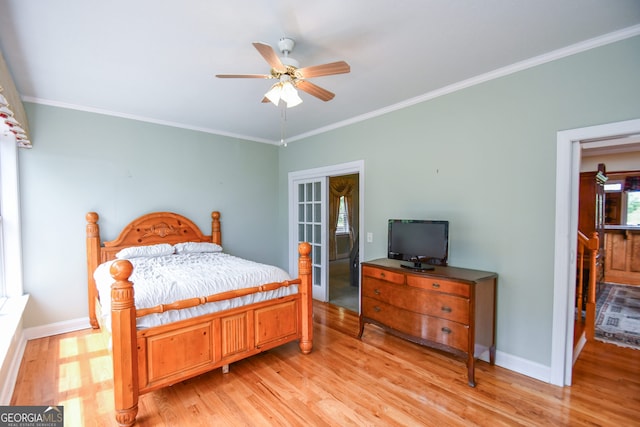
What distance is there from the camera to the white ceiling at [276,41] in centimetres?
183

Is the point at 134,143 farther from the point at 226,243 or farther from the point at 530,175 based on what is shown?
the point at 530,175

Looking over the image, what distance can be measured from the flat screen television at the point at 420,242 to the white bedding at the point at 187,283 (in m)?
1.11

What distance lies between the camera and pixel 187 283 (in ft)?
7.91

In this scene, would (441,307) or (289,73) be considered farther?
(441,307)

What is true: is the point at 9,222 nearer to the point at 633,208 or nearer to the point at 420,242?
the point at 420,242

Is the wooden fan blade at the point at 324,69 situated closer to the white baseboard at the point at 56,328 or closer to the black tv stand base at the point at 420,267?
the black tv stand base at the point at 420,267

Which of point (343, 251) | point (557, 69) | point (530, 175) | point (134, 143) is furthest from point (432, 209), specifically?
point (343, 251)

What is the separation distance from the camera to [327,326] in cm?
365

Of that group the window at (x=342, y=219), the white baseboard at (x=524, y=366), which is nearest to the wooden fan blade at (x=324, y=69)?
the white baseboard at (x=524, y=366)

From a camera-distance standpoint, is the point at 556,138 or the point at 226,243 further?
the point at 226,243

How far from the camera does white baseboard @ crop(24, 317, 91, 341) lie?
3273 millimetres

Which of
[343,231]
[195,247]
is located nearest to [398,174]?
[195,247]

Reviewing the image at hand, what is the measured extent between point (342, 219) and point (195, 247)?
4.47 metres

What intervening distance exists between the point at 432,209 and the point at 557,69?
152cm
